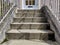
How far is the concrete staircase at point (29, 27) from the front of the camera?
8.84ft

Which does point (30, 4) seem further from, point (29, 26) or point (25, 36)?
point (25, 36)

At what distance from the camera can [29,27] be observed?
124 inches

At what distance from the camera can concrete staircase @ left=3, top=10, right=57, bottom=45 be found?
269 cm

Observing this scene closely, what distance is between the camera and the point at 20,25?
3.16 m

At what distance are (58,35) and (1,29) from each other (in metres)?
1.11

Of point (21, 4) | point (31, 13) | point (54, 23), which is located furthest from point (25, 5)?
point (54, 23)

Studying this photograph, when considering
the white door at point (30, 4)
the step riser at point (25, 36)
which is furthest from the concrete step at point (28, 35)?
the white door at point (30, 4)

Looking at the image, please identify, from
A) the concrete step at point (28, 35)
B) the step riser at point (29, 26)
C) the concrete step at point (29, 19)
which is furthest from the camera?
the concrete step at point (29, 19)

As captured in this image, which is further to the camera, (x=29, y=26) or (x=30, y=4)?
(x=30, y=4)

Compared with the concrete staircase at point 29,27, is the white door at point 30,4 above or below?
above

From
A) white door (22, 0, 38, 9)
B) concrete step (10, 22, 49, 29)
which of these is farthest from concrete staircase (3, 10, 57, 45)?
white door (22, 0, 38, 9)

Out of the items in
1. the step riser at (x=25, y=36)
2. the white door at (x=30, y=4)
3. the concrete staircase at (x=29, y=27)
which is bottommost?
the step riser at (x=25, y=36)

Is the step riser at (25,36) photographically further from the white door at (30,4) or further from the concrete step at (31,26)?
the white door at (30,4)

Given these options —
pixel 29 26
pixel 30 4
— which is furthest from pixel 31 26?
pixel 30 4
